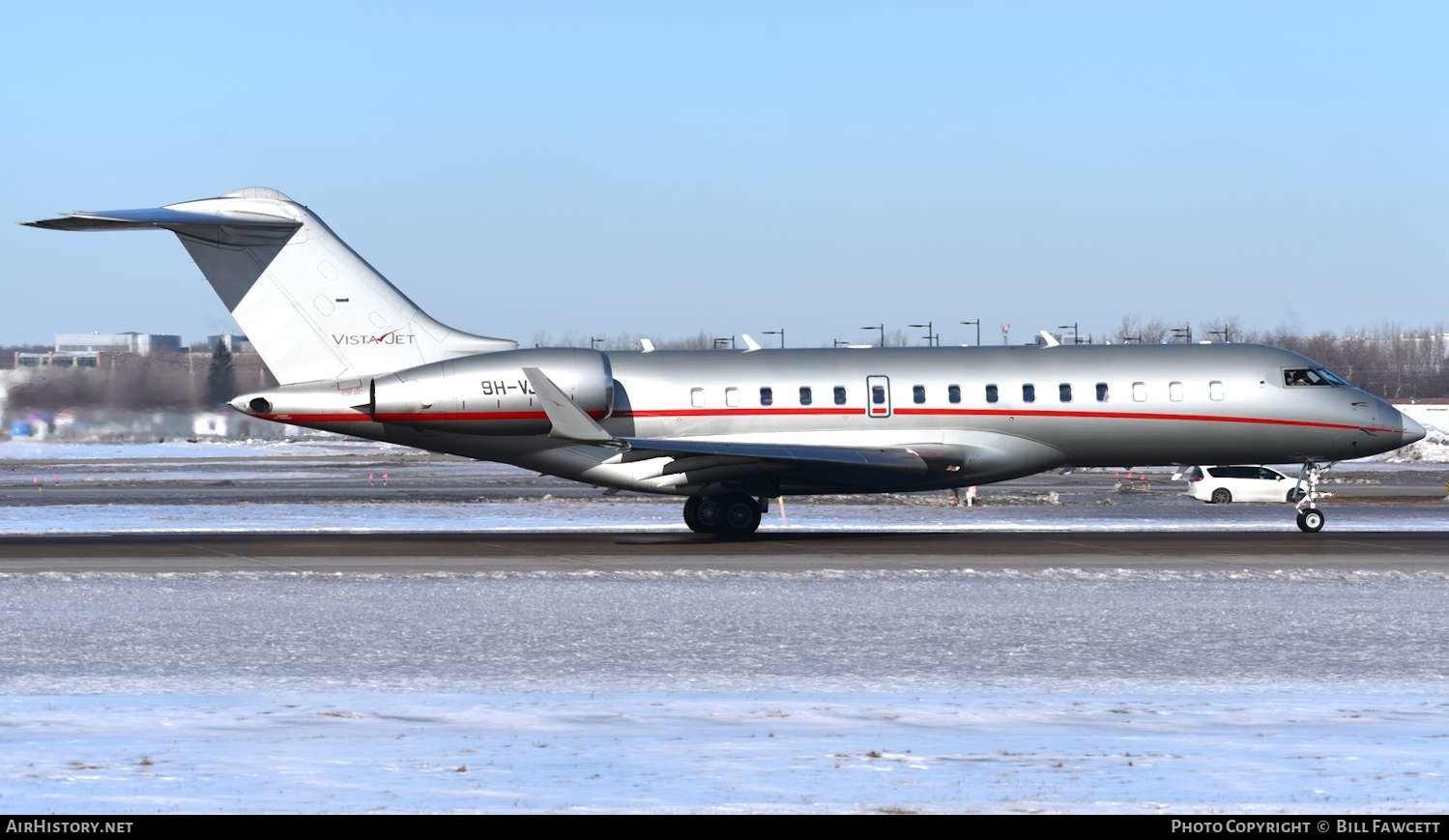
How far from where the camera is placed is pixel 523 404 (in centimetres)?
2789

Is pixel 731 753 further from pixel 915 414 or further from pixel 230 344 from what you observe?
pixel 230 344

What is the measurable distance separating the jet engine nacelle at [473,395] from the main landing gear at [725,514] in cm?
268

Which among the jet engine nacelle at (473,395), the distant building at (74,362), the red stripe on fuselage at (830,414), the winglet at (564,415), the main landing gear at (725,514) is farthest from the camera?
the distant building at (74,362)

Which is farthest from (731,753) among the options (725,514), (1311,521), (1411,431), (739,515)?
(1411,431)

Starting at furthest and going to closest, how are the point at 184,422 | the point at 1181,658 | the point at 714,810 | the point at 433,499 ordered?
the point at 184,422, the point at 433,499, the point at 1181,658, the point at 714,810

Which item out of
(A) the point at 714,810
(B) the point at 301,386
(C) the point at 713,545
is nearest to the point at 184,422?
(B) the point at 301,386

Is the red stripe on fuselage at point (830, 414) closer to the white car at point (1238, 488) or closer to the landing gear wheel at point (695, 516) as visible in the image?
the landing gear wheel at point (695, 516)

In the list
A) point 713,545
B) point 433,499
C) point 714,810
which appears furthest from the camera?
point 433,499

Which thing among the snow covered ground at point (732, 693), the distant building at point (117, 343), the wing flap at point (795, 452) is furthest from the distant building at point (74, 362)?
the snow covered ground at point (732, 693)

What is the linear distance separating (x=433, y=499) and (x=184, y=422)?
14408 millimetres

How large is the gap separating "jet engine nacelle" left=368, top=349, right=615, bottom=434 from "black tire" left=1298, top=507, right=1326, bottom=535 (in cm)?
1263

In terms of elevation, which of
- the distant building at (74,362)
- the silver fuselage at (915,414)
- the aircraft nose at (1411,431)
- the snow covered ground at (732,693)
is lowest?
the snow covered ground at (732,693)

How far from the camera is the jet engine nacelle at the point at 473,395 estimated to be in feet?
91.0
